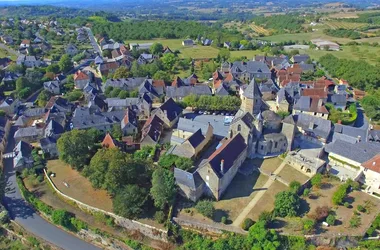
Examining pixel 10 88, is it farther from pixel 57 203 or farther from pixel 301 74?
pixel 301 74

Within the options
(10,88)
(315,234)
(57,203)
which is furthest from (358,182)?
(10,88)

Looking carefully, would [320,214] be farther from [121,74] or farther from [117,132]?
[121,74]

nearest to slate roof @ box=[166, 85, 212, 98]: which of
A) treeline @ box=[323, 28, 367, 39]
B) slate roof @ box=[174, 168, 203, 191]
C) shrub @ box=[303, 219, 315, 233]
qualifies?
slate roof @ box=[174, 168, 203, 191]

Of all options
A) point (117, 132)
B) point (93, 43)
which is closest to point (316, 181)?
point (117, 132)

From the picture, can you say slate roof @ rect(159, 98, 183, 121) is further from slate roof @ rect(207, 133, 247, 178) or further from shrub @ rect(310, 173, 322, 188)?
shrub @ rect(310, 173, 322, 188)

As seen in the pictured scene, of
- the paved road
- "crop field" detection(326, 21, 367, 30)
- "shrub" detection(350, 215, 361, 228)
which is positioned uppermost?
"crop field" detection(326, 21, 367, 30)

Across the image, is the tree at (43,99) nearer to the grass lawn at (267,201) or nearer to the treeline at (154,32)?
the grass lawn at (267,201)
